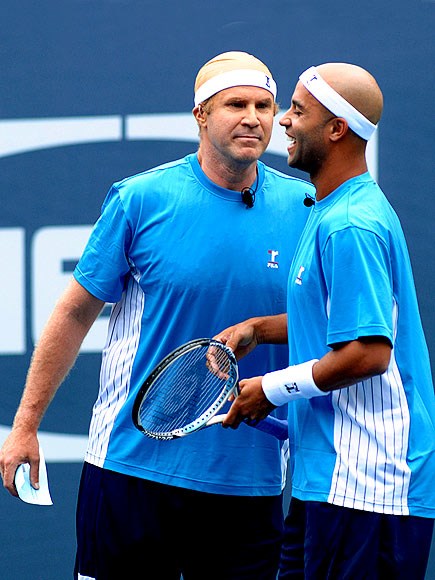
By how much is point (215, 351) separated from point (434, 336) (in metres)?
1.32

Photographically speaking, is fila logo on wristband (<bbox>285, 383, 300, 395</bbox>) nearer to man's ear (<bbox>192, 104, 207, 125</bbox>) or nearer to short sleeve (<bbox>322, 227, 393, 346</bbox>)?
short sleeve (<bbox>322, 227, 393, 346</bbox>)

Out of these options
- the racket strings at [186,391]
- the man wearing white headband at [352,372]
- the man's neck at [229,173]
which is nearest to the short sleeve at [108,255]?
the man's neck at [229,173]

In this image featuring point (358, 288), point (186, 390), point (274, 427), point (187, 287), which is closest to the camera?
point (358, 288)

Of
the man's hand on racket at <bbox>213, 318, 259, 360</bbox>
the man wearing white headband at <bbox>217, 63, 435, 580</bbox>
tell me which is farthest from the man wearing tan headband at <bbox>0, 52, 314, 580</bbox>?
the man wearing white headband at <bbox>217, 63, 435, 580</bbox>

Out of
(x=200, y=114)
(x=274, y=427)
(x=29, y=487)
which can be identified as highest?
(x=200, y=114)

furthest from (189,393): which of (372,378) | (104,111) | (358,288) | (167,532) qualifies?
(104,111)

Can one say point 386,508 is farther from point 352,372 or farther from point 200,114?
point 200,114

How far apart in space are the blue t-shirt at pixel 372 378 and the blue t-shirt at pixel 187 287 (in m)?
0.47

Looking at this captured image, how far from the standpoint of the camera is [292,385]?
8.52 ft

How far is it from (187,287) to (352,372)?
0.74m

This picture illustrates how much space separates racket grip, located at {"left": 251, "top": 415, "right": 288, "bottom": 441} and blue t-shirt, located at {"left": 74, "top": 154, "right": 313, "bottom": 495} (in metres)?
0.27

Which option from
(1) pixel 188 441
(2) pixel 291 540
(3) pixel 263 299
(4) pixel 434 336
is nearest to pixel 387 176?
(4) pixel 434 336

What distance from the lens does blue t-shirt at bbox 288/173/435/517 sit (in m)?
2.50

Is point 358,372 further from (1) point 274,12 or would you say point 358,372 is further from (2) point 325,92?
(1) point 274,12
